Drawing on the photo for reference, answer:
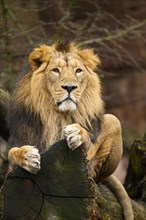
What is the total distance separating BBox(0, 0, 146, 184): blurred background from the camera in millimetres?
9031

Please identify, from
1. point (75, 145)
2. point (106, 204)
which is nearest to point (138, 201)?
point (106, 204)

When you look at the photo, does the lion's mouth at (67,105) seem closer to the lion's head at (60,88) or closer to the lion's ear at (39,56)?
the lion's head at (60,88)

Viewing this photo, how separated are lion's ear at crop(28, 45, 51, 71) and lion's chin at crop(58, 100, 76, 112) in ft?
1.53

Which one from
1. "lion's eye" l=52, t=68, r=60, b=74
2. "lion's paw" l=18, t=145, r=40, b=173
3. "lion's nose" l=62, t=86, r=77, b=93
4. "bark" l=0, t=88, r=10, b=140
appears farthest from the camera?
"bark" l=0, t=88, r=10, b=140

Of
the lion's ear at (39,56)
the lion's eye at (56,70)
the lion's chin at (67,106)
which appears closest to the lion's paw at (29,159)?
the lion's chin at (67,106)

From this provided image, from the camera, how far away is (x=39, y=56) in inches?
233

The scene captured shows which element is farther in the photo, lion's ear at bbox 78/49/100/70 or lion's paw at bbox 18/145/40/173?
lion's ear at bbox 78/49/100/70

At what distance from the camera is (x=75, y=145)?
5.08 m

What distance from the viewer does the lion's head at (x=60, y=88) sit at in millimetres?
5645

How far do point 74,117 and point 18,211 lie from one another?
1063mm

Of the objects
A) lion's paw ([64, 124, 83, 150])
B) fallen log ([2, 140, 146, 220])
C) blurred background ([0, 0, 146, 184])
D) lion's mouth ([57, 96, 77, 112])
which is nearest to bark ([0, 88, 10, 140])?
blurred background ([0, 0, 146, 184])

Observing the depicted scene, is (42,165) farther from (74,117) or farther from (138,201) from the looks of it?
(138,201)

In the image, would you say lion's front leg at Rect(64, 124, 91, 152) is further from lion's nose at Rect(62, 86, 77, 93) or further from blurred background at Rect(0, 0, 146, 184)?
blurred background at Rect(0, 0, 146, 184)


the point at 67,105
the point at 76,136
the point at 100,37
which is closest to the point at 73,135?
the point at 76,136
